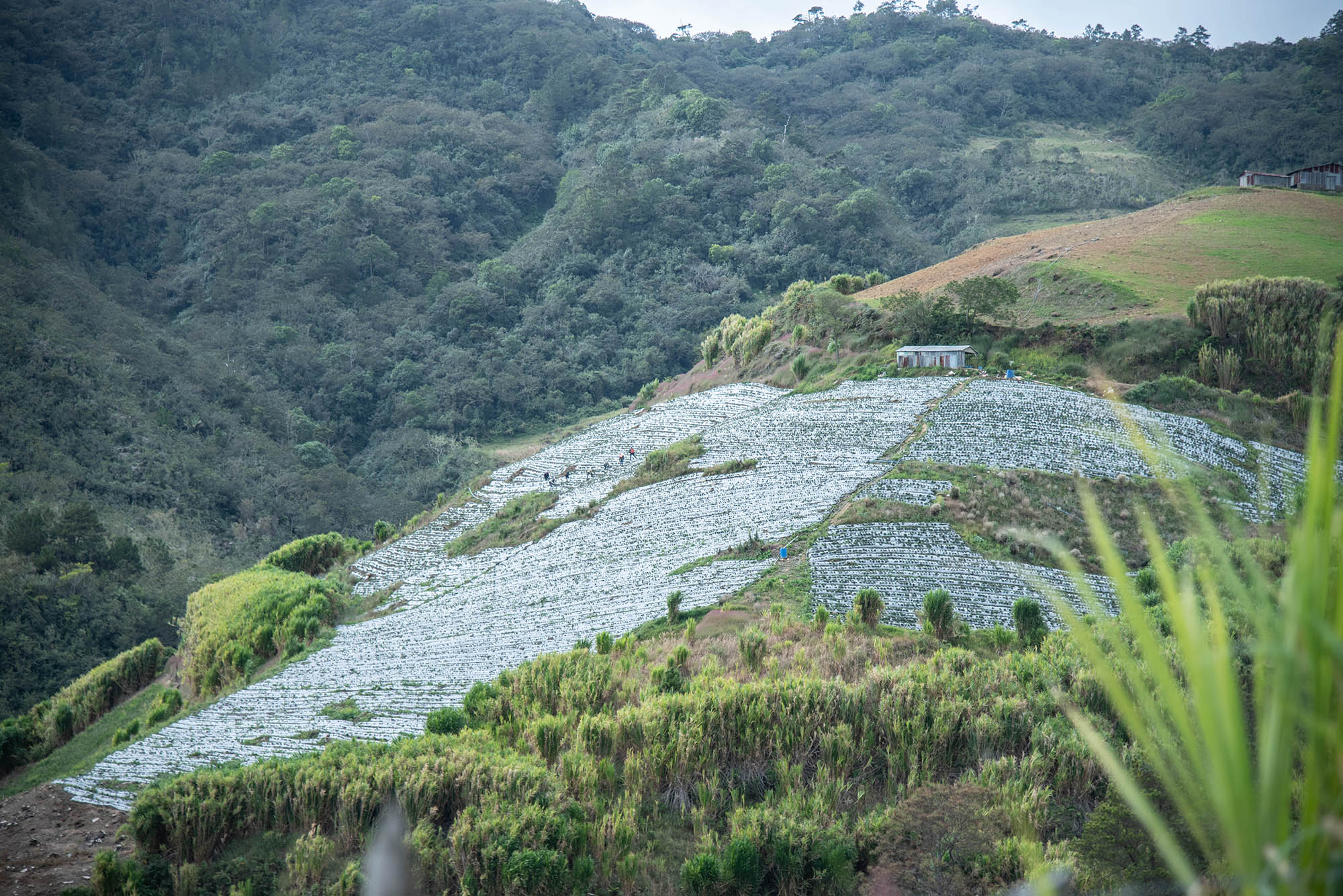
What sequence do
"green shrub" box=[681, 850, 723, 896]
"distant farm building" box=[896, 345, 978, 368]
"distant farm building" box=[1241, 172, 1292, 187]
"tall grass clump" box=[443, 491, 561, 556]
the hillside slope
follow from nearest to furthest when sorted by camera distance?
"green shrub" box=[681, 850, 723, 896] < "tall grass clump" box=[443, 491, 561, 556] < "distant farm building" box=[896, 345, 978, 368] < the hillside slope < "distant farm building" box=[1241, 172, 1292, 187]

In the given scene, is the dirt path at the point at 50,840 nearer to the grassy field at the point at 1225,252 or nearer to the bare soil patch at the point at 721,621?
the bare soil patch at the point at 721,621

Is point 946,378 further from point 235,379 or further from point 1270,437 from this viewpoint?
point 235,379

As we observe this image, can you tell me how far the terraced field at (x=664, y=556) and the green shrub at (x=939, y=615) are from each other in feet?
3.55

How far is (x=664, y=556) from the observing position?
20.3 m

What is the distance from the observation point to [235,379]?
6169 cm

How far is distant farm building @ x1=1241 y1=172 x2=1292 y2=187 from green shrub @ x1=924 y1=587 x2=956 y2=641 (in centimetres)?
5174

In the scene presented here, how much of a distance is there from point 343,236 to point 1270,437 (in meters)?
70.0

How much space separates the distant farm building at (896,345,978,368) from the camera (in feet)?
106

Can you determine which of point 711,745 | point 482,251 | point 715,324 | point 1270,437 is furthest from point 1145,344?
point 482,251

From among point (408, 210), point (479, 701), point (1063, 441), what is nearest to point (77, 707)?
point (479, 701)

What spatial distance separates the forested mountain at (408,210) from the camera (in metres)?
48.7

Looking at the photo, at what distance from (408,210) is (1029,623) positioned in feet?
261

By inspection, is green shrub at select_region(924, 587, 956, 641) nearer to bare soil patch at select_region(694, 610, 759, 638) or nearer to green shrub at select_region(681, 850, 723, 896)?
bare soil patch at select_region(694, 610, 759, 638)

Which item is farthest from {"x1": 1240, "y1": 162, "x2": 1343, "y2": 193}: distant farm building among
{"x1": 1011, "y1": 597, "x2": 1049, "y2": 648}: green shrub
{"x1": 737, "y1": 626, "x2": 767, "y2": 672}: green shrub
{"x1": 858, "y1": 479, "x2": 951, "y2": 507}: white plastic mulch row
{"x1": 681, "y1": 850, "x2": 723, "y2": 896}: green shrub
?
{"x1": 681, "y1": 850, "x2": 723, "y2": 896}: green shrub
